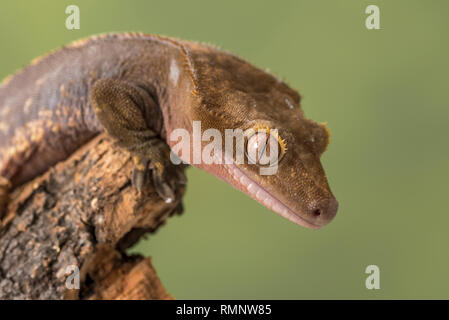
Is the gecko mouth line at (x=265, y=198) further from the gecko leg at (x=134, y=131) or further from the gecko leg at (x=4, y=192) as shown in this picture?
the gecko leg at (x=4, y=192)

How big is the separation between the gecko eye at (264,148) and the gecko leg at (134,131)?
0.88 m

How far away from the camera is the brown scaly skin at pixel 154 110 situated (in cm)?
328

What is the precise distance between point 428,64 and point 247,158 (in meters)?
3.94

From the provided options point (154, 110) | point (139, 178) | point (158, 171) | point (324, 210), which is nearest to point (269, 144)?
point (324, 210)

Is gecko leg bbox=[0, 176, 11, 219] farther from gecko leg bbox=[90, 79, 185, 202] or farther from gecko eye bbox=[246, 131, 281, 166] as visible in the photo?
gecko eye bbox=[246, 131, 281, 166]

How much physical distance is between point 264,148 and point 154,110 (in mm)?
1254

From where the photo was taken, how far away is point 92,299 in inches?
163

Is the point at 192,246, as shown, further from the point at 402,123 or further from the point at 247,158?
the point at 247,158

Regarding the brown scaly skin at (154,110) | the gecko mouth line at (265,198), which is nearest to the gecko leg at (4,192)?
the brown scaly skin at (154,110)

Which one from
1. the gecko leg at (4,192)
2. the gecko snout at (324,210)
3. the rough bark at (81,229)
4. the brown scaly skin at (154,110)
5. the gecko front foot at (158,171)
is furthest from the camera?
the gecko leg at (4,192)

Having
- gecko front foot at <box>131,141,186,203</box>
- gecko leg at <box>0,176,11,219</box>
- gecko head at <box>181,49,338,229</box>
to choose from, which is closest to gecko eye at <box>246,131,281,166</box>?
gecko head at <box>181,49,338,229</box>

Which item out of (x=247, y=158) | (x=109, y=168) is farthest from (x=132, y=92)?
(x=247, y=158)

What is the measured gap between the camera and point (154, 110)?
4.06 m
